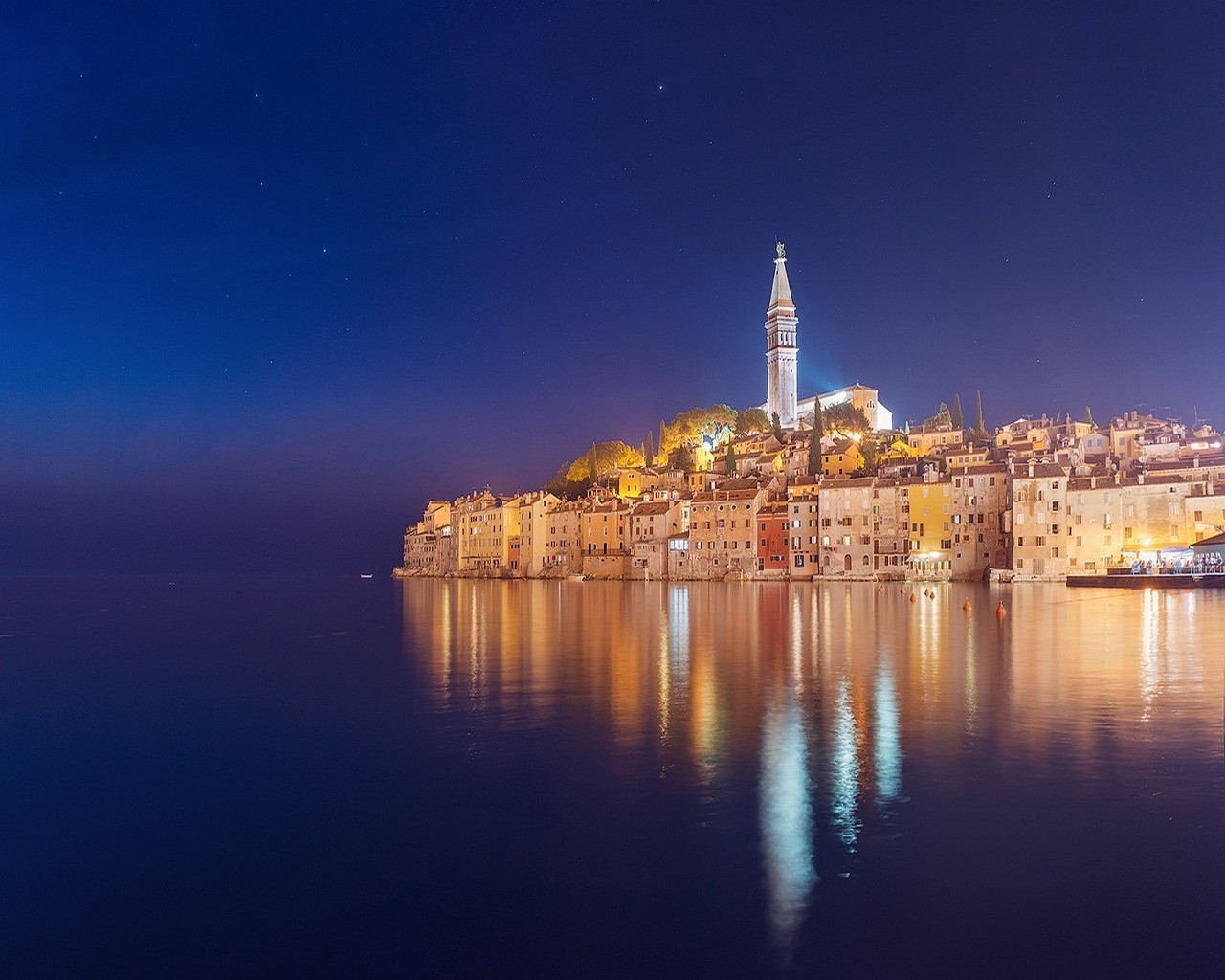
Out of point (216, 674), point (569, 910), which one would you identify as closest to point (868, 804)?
point (569, 910)

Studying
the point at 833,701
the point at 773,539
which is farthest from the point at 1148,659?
the point at 773,539

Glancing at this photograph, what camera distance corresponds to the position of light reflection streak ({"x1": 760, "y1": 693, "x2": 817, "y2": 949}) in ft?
26.7

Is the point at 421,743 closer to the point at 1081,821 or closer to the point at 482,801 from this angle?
the point at 482,801

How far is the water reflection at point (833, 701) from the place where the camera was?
11.5 meters

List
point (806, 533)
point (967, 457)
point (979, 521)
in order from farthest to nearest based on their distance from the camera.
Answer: point (967, 457) → point (806, 533) → point (979, 521)

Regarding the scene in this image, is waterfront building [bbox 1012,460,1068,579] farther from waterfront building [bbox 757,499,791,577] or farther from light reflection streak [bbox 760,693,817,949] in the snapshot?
light reflection streak [bbox 760,693,817,949]

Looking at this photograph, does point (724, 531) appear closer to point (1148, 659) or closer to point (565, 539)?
point (565, 539)

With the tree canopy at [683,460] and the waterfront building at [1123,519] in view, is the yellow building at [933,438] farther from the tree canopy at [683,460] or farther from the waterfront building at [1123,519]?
the waterfront building at [1123,519]

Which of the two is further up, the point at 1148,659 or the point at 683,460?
the point at 683,460

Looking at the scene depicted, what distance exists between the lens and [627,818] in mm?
10633

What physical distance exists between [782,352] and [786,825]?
124 meters

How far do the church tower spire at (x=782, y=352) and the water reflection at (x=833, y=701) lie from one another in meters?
92.4

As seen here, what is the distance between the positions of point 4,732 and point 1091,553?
207 feet

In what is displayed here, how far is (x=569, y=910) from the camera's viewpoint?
8141 mm
